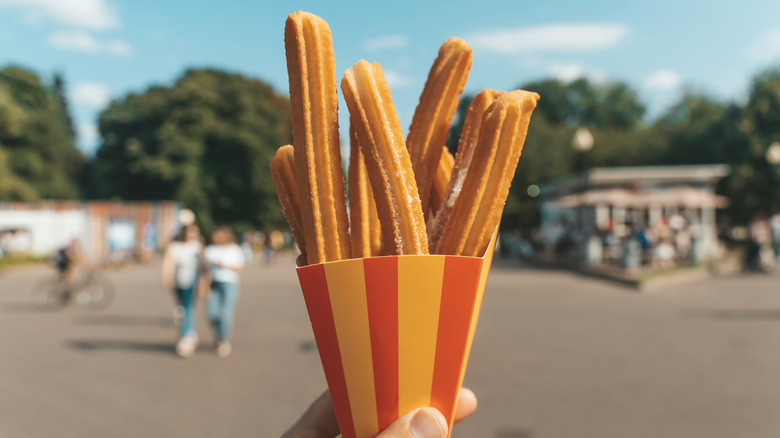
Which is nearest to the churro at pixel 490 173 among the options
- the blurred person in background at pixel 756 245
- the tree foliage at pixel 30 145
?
the blurred person in background at pixel 756 245

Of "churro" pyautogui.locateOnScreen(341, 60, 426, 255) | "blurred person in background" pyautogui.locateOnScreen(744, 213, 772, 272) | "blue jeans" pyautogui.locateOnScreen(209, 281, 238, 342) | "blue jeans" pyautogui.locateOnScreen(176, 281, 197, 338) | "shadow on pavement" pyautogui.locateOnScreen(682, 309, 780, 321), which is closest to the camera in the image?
"churro" pyautogui.locateOnScreen(341, 60, 426, 255)

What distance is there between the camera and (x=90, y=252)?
26422 millimetres

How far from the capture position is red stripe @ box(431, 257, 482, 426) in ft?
4.22

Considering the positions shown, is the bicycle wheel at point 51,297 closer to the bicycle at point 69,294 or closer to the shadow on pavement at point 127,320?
the bicycle at point 69,294

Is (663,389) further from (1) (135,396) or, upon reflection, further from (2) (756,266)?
(2) (756,266)

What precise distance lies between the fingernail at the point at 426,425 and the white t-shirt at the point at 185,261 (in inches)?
283

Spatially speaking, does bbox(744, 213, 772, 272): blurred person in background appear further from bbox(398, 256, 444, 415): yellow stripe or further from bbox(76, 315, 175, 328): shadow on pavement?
bbox(398, 256, 444, 415): yellow stripe

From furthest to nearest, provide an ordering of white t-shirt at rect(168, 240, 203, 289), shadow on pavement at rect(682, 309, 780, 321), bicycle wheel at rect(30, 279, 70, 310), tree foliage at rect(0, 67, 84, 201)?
tree foliage at rect(0, 67, 84, 201) < bicycle wheel at rect(30, 279, 70, 310) < shadow on pavement at rect(682, 309, 780, 321) < white t-shirt at rect(168, 240, 203, 289)

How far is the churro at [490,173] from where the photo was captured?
49.3 inches

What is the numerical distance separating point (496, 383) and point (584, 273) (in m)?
12.5

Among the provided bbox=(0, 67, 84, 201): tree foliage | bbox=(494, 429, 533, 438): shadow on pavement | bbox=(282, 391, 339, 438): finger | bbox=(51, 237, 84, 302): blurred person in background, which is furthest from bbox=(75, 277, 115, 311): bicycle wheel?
bbox=(0, 67, 84, 201): tree foliage

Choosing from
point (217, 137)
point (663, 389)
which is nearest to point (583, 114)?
point (217, 137)

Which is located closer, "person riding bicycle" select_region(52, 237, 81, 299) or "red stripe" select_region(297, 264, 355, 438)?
"red stripe" select_region(297, 264, 355, 438)

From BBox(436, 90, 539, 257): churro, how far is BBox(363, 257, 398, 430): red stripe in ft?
0.52
